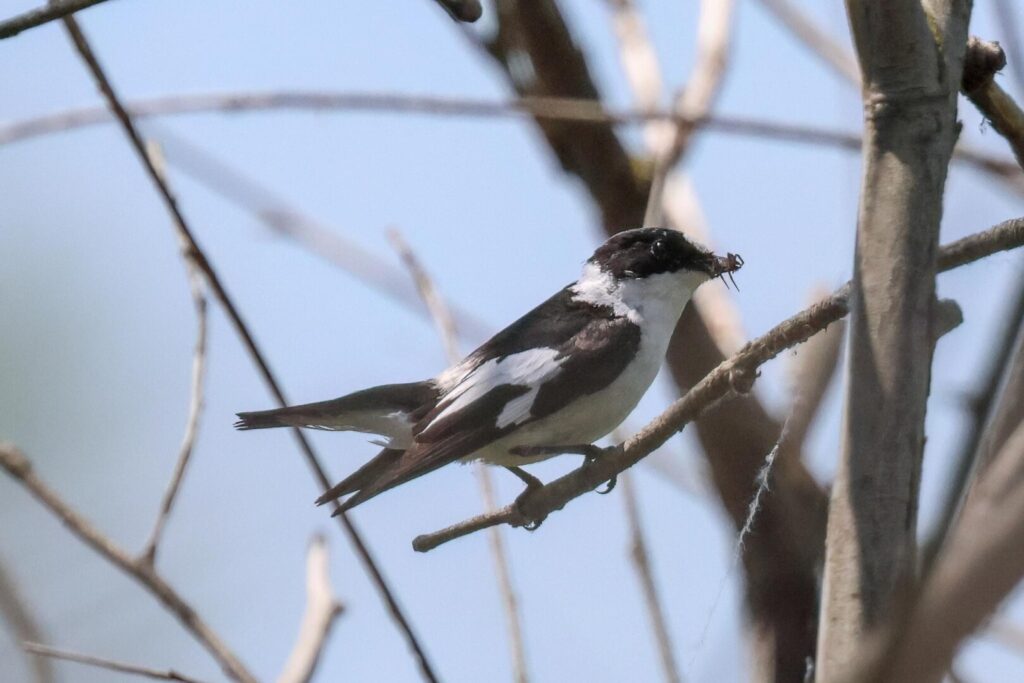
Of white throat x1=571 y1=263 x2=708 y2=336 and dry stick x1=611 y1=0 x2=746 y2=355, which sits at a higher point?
dry stick x1=611 y1=0 x2=746 y2=355

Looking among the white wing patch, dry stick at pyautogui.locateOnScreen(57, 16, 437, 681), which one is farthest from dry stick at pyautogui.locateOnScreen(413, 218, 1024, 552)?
the white wing patch

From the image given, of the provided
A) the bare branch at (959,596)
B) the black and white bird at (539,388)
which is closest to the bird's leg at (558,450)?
the black and white bird at (539,388)

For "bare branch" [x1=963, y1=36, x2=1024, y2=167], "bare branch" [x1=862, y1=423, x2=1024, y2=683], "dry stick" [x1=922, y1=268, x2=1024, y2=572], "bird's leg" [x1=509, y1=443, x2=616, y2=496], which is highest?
"bird's leg" [x1=509, y1=443, x2=616, y2=496]

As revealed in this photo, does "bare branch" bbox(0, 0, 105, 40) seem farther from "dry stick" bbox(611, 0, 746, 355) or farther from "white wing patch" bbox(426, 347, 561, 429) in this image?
"dry stick" bbox(611, 0, 746, 355)

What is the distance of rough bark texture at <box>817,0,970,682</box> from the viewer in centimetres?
142

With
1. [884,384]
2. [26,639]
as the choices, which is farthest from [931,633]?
[26,639]

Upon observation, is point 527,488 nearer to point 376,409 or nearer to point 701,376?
point 376,409

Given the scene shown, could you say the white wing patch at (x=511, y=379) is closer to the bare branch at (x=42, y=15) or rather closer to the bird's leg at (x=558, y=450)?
the bird's leg at (x=558, y=450)

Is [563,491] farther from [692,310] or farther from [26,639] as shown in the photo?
[692,310]

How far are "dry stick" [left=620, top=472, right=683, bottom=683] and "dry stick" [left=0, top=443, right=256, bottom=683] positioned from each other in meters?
0.86

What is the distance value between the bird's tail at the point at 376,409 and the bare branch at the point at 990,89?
1.68 metres

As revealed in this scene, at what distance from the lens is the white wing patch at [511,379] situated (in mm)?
3012

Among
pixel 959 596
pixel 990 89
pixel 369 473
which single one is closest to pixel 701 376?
pixel 369 473

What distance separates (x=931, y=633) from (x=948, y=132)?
1177 millimetres
